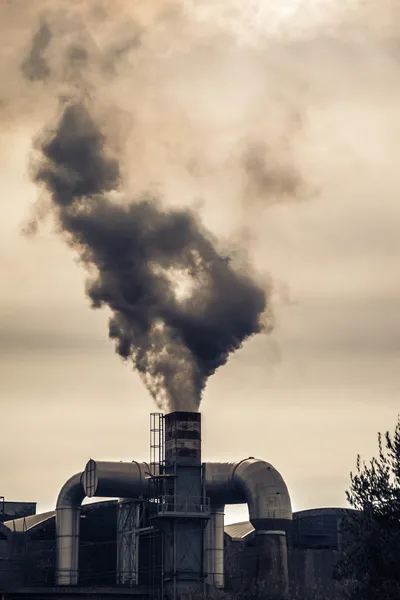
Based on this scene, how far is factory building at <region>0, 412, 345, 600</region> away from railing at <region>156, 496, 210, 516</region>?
48 mm

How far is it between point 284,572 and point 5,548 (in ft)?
67.7

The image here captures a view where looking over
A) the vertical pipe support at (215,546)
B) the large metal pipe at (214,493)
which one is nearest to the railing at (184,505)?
the large metal pipe at (214,493)

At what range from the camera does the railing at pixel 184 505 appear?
5891cm

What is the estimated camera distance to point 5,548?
71.1 meters

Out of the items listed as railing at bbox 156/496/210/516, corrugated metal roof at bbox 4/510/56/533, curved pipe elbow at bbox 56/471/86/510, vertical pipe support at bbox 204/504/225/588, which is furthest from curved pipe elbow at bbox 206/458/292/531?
corrugated metal roof at bbox 4/510/56/533

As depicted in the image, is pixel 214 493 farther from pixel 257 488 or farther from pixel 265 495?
pixel 265 495

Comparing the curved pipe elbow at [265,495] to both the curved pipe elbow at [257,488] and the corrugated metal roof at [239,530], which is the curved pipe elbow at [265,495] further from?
the corrugated metal roof at [239,530]

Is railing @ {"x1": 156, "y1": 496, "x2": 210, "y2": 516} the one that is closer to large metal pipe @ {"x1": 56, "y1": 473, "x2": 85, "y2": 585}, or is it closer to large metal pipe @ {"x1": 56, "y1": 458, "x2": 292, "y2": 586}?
large metal pipe @ {"x1": 56, "y1": 458, "x2": 292, "y2": 586}

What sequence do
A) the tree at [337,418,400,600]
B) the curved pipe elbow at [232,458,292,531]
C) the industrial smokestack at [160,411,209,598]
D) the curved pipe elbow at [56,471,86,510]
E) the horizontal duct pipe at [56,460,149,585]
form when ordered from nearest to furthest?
the tree at [337,418,400,600]
the curved pipe elbow at [232,458,292,531]
the industrial smokestack at [160,411,209,598]
the horizontal duct pipe at [56,460,149,585]
the curved pipe elbow at [56,471,86,510]

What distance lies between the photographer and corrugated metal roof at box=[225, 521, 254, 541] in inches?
3000

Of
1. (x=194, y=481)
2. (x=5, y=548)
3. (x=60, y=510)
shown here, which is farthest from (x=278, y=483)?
(x=5, y=548)

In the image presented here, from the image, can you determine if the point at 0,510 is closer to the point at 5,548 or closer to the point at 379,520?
the point at 5,548

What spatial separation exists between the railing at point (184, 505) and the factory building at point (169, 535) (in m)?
0.05

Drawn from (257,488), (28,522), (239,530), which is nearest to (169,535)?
(257,488)
